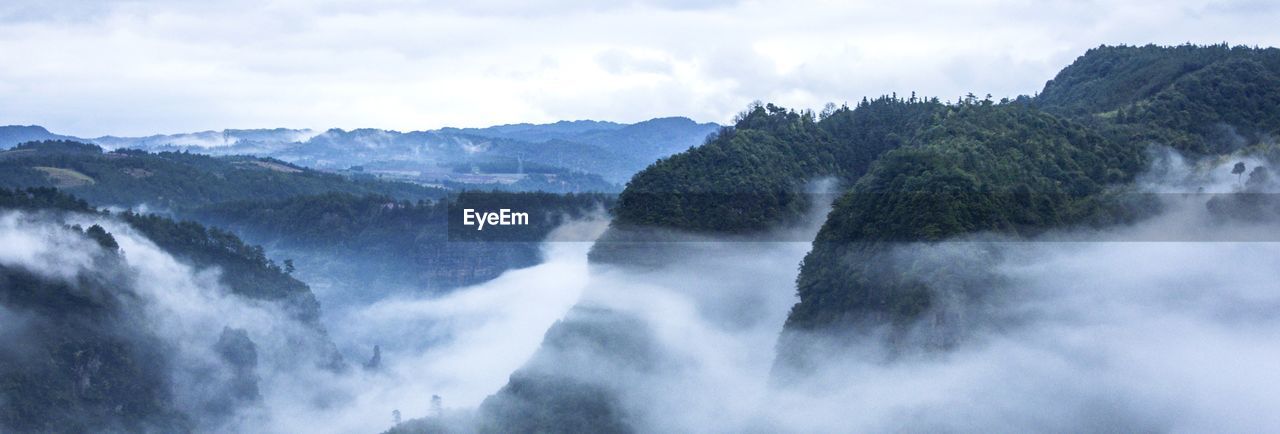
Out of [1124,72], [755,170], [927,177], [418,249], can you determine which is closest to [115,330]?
[755,170]

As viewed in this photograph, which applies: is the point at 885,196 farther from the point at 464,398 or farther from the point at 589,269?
the point at 464,398

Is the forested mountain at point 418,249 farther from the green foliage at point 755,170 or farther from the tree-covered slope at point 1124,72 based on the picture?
the green foliage at point 755,170

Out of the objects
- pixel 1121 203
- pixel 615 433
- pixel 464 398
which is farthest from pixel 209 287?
pixel 1121 203

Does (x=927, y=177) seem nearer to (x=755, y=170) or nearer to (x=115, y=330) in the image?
(x=755, y=170)

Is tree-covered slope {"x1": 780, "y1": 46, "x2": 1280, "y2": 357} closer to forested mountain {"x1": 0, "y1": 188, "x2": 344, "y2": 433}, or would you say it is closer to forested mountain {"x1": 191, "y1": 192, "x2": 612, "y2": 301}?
forested mountain {"x1": 0, "y1": 188, "x2": 344, "y2": 433}

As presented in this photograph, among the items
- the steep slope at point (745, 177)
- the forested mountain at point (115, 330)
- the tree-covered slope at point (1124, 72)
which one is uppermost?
the tree-covered slope at point (1124, 72)

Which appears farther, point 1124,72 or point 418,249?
point 418,249

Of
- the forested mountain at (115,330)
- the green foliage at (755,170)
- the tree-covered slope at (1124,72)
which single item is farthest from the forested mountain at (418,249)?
the green foliage at (755,170)
